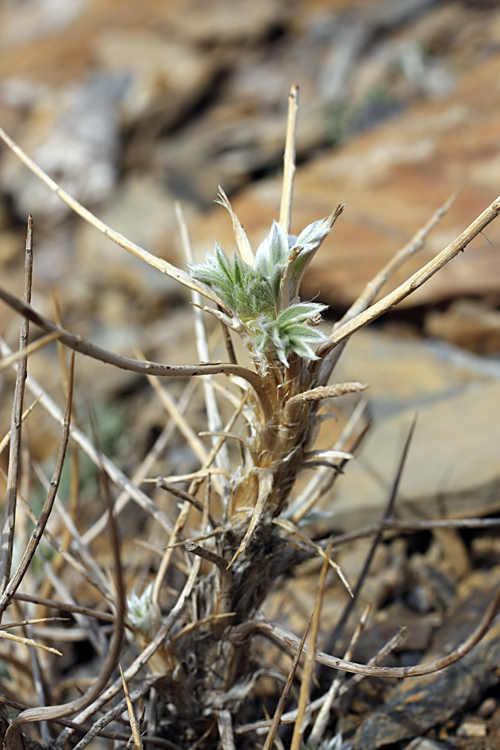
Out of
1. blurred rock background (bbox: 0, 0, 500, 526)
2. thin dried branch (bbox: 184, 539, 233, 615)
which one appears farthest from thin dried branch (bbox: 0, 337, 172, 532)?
blurred rock background (bbox: 0, 0, 500, 526)

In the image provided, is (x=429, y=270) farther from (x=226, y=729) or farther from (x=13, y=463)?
(x=226, y=729)

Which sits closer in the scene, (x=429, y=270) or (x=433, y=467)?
(x=429, y=270)

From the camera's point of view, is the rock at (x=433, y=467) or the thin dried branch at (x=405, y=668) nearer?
the thin dried branch at (x=405, y=668)

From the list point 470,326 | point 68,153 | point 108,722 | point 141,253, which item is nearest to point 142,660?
point 108,722

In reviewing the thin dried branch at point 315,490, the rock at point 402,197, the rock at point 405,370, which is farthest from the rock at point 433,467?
the rock at point 402,197

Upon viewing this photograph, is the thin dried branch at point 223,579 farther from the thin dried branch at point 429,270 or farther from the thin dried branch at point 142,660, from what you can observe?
the thin dried branch at point 429,270
